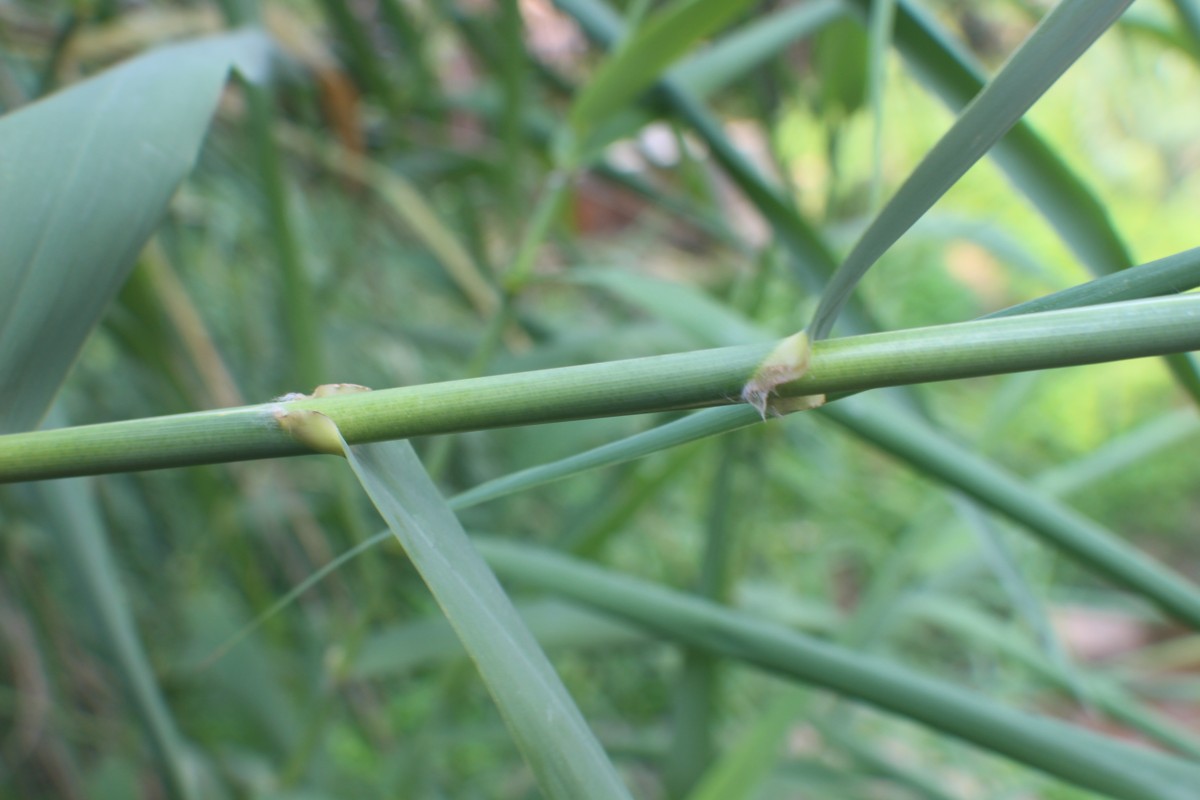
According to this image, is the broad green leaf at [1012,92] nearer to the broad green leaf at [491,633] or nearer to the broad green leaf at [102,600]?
the broad green leaf at [491,633]

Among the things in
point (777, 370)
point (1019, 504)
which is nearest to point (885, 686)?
point (1019, 504)

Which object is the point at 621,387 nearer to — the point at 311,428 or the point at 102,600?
the point at 311,428

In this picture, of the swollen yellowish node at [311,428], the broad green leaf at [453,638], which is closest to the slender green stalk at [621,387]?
the swollen yellowish node at [311,428]

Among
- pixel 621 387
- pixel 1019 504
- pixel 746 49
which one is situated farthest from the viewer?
pixel 746 49

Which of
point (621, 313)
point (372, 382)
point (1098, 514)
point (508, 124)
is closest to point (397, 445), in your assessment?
point (508, 124)

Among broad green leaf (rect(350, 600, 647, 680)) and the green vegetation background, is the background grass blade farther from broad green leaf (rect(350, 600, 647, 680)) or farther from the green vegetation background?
broad green leaf (rect(350, 600, 647, 680))

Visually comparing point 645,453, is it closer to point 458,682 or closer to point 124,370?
point 458,682
